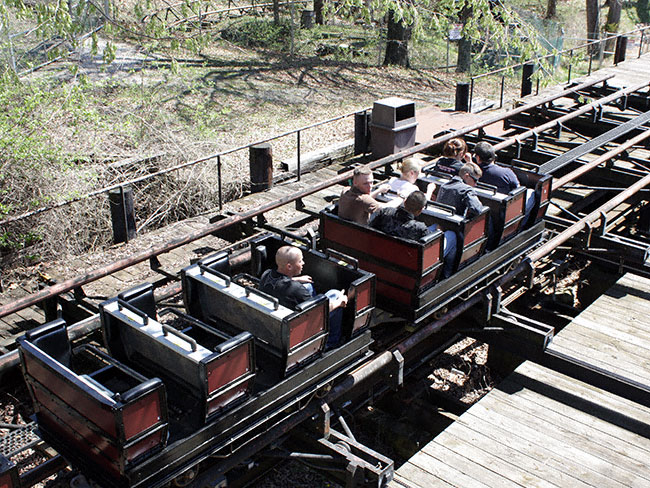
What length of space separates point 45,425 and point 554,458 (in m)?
3.70

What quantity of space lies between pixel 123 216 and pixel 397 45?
48.5 ft

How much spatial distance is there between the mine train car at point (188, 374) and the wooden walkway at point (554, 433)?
3.55 feet

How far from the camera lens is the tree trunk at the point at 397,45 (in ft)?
72.8

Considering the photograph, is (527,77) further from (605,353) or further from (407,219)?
(407,219)

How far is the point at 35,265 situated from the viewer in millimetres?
9867

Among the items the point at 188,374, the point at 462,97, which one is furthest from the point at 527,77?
the point at 188,374

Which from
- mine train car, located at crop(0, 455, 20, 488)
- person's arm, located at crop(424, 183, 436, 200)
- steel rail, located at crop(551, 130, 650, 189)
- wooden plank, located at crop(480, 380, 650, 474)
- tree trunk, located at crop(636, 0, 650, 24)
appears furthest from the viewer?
tree trunk, located at crop(636, 0, 650, 24)

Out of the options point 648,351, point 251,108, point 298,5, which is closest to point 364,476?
point 648,351

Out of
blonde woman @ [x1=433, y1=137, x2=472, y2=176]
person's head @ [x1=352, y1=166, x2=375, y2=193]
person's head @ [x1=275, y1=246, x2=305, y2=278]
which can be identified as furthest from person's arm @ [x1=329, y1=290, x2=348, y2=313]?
blonde woman @ [x1=433, y1=137, x2=472, y2=176]

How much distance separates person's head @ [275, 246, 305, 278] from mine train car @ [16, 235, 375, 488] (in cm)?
30

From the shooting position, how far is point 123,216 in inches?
368

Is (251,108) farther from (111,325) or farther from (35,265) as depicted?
(111,325)

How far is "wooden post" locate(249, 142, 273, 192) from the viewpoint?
429 inches

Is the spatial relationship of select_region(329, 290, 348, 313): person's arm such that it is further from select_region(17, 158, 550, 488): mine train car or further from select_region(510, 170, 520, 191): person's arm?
select_region(510, 170, 520, 191): person's arm
